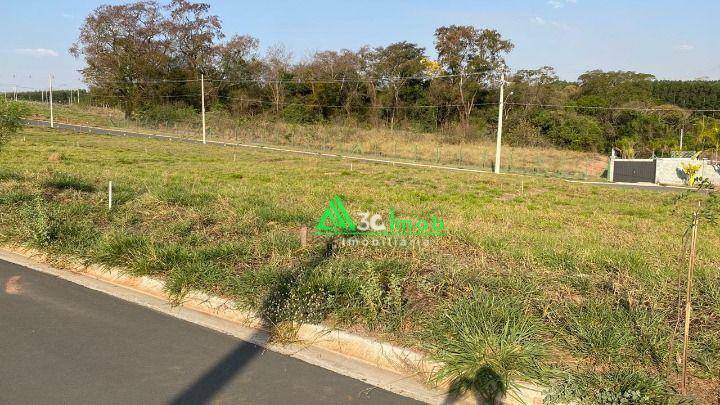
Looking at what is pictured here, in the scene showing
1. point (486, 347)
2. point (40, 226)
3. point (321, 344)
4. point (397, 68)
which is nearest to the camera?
point (486, 347)

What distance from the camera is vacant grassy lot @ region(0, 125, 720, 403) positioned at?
3781mm

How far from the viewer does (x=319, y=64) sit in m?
65.1

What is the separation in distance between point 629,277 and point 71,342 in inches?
198

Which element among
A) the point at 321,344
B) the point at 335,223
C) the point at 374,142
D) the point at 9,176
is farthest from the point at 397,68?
the point at 321,344

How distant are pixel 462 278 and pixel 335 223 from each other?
3.13 meters

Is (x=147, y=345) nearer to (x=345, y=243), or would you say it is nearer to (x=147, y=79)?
(x=345, y=243)

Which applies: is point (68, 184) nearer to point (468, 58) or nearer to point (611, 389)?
point (611, 389)

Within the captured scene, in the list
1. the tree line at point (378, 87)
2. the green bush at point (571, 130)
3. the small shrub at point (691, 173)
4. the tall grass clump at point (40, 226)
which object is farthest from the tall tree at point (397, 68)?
the tall grass clump at point (40, 226)

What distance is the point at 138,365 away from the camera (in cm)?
407

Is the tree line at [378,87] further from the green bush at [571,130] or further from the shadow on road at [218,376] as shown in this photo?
the shadow on road at [218,376]

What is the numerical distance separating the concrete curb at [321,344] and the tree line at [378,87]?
52334mm

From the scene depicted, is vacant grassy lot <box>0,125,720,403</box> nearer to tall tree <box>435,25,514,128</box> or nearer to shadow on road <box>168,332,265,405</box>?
shadow on road <box>168,332,265,405</box>

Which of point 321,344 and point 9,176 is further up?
point 9,176

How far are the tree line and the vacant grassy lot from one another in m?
49.3
